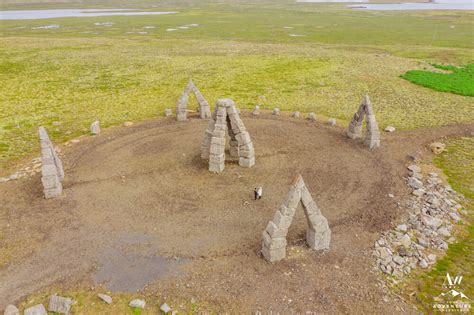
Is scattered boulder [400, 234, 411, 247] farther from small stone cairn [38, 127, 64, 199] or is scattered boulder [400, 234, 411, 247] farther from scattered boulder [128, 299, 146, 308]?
small stone cairn [38, 127, 64, 199]

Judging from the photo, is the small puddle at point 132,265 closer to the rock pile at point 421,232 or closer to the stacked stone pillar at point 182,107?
the rock pile at point 421,232

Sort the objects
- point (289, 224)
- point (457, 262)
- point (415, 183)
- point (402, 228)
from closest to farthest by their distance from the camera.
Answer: point (289, 224), point (457, 262), point (402, 228), point (415, 183)

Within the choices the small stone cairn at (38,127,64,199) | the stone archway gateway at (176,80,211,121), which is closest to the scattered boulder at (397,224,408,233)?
the small stone cairn at (38,127,64,199)

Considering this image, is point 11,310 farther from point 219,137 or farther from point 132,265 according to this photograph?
point 219,137

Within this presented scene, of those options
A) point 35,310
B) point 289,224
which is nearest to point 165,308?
point 35,310

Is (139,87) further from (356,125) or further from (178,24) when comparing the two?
(178,24)

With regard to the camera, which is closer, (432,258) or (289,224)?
(289,224)

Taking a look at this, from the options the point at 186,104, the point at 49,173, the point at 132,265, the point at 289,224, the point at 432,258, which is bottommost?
the point at 132,265
